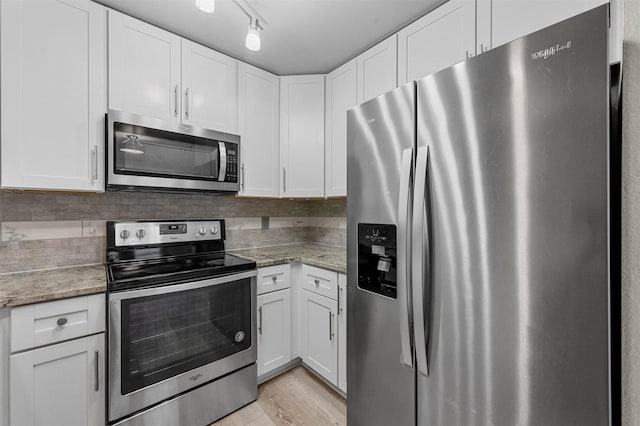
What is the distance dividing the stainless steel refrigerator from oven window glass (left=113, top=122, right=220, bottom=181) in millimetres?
1219

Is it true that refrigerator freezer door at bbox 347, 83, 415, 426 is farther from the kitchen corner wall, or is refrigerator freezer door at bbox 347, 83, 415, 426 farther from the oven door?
the kitchen corner wall

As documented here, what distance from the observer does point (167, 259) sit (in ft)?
6.53

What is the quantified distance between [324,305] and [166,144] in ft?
4.80

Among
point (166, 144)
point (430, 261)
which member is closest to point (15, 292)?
point (166, 144)

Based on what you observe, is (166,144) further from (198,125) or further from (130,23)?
(130,23)

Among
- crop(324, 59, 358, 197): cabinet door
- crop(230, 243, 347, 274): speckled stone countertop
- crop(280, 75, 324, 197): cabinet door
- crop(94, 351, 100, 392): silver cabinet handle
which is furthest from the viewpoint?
crop(280, 75, 324, 197): cabinet door

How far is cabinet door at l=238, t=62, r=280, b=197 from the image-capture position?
2.18 metres

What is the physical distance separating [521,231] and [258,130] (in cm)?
194

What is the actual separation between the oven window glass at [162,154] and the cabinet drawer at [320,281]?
3.09 ft

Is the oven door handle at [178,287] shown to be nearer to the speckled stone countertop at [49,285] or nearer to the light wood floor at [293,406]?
the speckled stone countertop at [49,285]

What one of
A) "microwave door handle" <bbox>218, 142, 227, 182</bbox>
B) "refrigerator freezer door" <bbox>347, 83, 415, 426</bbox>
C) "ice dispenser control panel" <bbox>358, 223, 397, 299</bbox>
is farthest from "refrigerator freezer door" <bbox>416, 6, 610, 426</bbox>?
"microwave door handle" <bbox>218, 142, 227, 182</bbox>

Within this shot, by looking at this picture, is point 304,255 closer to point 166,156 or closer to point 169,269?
point 169,269

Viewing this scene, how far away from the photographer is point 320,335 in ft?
6.68

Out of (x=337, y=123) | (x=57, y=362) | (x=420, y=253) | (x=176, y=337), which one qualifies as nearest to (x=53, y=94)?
(x=57, y=362)
